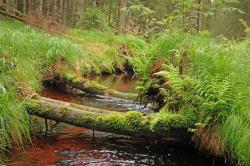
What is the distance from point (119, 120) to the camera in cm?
652

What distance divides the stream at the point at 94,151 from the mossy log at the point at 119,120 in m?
0.36

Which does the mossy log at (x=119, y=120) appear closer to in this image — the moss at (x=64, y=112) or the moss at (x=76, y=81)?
the moss at (x=64, y=112)

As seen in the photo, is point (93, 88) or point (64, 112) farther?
point (93, 88)

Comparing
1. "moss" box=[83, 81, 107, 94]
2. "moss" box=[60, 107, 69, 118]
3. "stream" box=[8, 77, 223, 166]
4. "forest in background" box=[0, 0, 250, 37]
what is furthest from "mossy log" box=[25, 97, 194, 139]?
"moss" box=[83, 81, 107, 94]

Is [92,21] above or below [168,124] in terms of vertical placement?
below

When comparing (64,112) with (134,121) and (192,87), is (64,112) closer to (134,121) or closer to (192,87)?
(134,121)

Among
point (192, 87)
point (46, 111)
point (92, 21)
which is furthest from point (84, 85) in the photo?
point (92, 21)

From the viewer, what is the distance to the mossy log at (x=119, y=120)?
6320 millimetres

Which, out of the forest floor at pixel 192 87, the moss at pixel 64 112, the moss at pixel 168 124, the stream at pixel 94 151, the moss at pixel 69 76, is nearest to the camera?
the forest floor at pixel 192 87

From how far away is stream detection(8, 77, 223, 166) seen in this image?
6.09 m

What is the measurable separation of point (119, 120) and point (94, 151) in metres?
0.71

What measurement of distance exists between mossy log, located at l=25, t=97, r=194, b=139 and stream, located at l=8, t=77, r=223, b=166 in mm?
355

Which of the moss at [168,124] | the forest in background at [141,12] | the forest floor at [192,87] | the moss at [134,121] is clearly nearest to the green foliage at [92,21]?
the forest in background at [141,12]

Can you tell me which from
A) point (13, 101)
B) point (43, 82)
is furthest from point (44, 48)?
point (13, 101)
